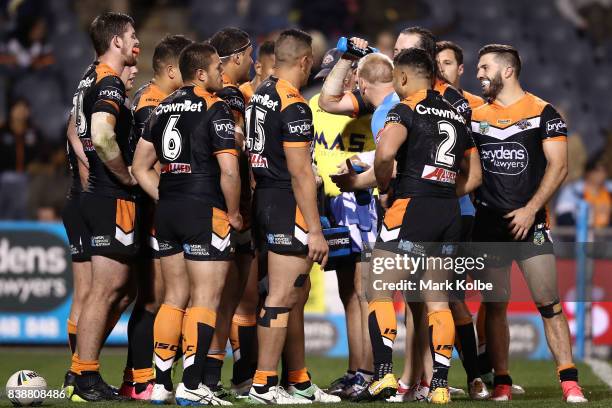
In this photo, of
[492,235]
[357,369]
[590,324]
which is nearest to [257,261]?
[357,369]

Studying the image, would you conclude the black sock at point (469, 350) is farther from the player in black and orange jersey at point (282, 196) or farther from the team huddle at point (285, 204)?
the player in black and orange jersey at point (282, 196)

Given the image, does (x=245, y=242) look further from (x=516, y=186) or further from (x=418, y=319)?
(x=516, y=186)

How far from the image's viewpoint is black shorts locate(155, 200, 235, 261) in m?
6.86

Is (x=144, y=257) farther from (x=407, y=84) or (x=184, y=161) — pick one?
(x=407, y=84)

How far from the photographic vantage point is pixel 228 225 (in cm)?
694

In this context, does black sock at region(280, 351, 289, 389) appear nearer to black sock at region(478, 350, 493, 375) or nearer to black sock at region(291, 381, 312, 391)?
black sock at region(291, 381, 312, 391)

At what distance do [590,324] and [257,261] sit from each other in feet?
17.6

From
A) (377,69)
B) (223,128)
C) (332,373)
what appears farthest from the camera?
(332,373)

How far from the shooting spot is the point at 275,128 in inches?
275

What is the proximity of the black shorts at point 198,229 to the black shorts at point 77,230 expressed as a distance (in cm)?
84

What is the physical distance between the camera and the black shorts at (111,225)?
7410 mm

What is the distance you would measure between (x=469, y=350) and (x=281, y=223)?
1.83 metres

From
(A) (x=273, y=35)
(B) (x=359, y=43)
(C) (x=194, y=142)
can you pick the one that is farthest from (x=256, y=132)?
(A) (x=273, y=35)

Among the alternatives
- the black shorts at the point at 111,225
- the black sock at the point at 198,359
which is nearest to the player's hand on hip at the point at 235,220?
the black sock at the point at 198,359
